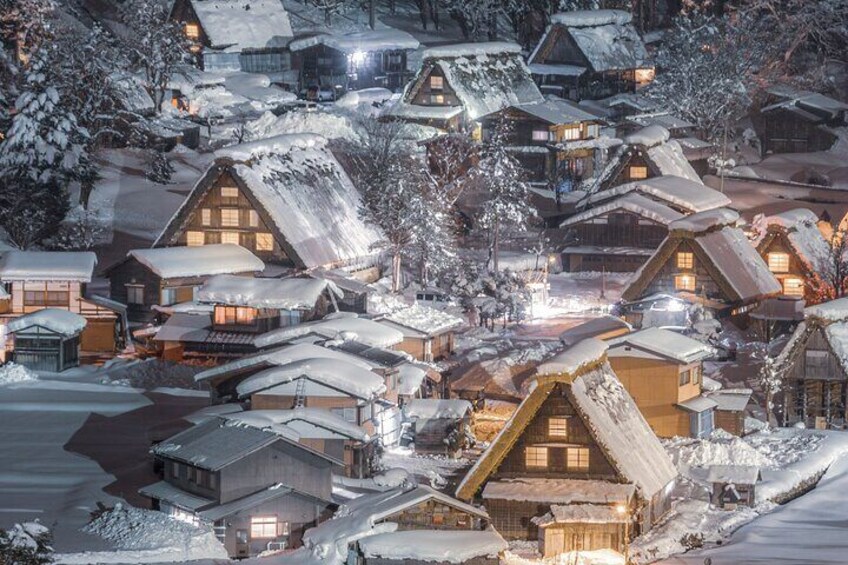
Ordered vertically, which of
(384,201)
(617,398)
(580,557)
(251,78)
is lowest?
(580,557)

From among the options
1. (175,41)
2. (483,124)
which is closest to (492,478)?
(483,124)

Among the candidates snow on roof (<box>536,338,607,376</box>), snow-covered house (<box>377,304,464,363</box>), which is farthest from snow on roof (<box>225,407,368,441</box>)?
snow-covered house (<box>377,304,464,363</box>)

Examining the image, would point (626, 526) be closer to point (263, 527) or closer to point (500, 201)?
point (263, 527)

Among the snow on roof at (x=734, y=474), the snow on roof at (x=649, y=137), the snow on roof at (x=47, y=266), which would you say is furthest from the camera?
the snow on roof at (x=649, y=137)

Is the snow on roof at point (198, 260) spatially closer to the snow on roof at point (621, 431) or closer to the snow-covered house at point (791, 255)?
the snow-covered house at point (791, 255)

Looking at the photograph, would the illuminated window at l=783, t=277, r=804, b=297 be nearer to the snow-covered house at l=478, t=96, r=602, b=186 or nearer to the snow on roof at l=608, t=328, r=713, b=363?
the snow on roof at l=608, t=328, r=713, b=363

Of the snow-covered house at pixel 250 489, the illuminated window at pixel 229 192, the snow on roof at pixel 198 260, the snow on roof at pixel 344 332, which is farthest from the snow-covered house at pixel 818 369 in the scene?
the illuminated window at pixel 229 192

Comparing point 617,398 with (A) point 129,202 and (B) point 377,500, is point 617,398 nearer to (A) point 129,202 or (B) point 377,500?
(B) point 377,500
